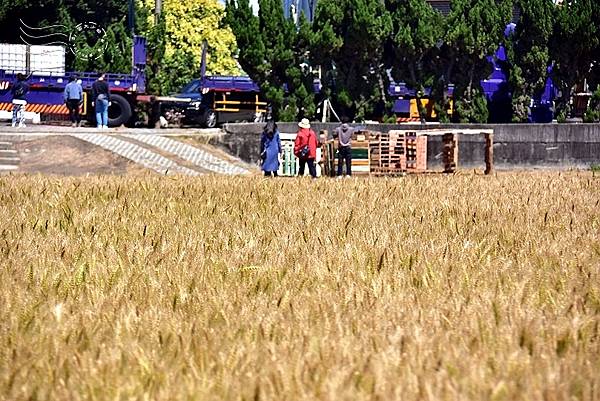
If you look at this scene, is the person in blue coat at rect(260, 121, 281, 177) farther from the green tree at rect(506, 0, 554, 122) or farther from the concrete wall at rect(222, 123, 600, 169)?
the green tree at rect(506, 0, 554, 122)

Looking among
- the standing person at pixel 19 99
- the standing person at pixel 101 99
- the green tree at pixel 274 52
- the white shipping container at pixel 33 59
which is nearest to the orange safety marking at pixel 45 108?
the standing person at pixel 19 99

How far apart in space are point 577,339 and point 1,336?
2.37m

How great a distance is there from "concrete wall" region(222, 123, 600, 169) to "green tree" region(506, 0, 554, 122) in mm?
2715

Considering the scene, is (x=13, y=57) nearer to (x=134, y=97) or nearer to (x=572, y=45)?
(x=134, y=97)

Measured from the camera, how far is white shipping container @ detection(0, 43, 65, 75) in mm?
44562

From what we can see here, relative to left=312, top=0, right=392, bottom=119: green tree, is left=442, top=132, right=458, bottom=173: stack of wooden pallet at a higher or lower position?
lower

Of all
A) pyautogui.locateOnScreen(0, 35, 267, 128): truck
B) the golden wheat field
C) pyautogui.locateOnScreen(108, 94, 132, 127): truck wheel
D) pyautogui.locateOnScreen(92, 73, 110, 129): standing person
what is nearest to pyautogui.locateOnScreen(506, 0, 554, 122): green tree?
pyautogui.locateOnScreen(0, 35, 267, 128): truck

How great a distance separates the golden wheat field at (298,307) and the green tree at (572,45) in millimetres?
26661

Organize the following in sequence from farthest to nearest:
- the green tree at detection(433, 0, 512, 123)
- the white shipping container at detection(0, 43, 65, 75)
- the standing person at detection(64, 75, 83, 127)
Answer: the white shipping container at detection(0, 43, 65, 75), the standing person at detection(64, 75, 83, 127), the green tree at detection(433, 0, 512, 123)

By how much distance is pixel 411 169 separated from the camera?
33.0m

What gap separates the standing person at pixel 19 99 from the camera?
4003 centimetres

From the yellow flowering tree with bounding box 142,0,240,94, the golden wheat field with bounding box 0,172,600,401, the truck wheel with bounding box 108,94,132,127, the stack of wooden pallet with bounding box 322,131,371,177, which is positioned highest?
the yellow flowering tree with bounding box 142,0,240,94

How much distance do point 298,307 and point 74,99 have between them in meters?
35.0

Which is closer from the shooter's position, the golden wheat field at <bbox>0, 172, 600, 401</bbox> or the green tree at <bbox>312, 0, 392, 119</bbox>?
the golden wheat field at <bbox>0, 172, 600, 401</bbox>
